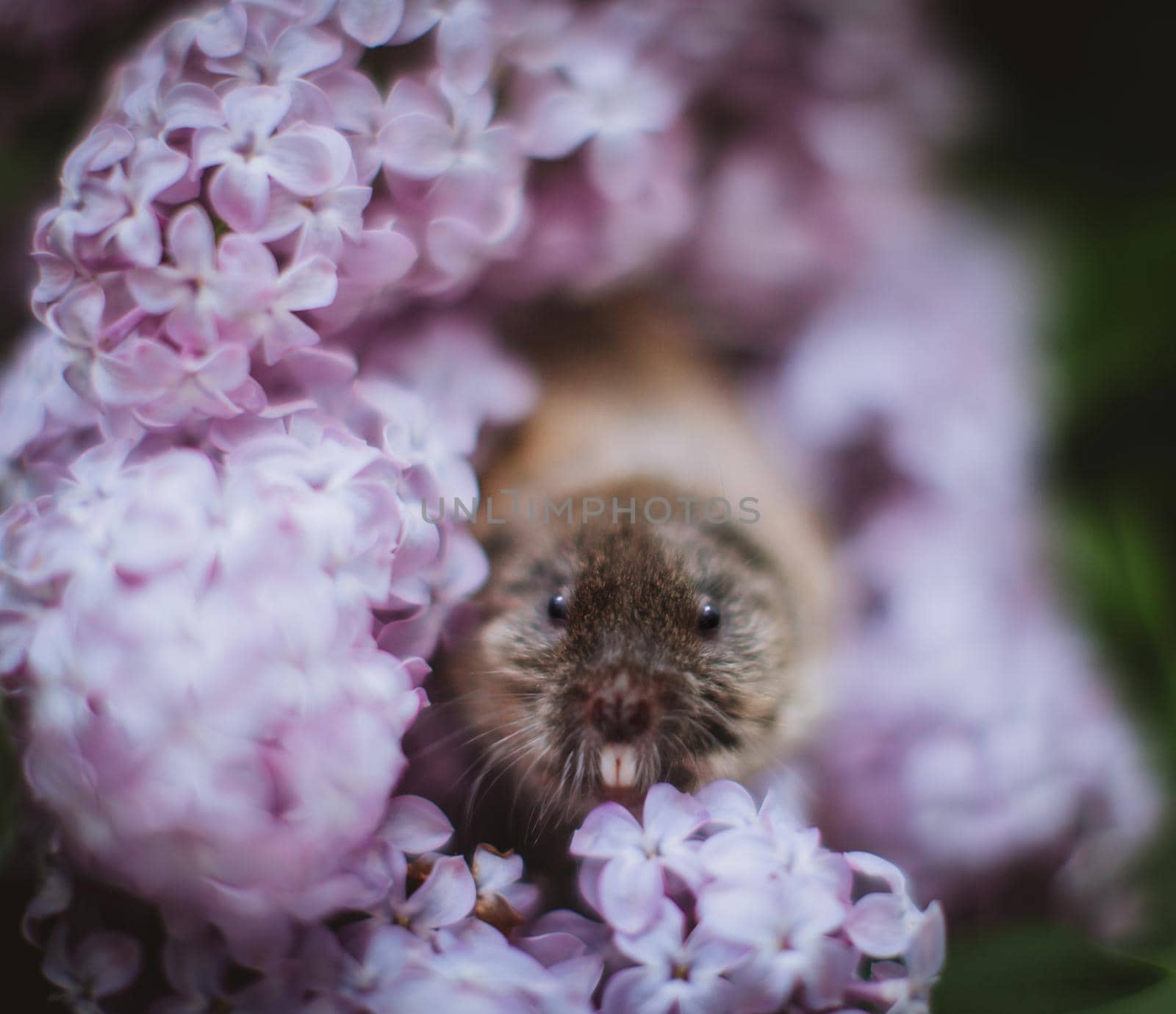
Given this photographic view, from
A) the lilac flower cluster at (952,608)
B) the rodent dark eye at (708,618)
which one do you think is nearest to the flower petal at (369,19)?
the rodent dark eye at (708,618)

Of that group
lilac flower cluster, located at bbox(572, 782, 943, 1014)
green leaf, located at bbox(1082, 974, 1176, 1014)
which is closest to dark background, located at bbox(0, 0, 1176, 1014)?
green leaf, located at bbox(1082, 974, 1176, 1014)

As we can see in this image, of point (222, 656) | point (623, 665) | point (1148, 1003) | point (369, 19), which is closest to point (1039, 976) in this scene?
point (1148, 1003)

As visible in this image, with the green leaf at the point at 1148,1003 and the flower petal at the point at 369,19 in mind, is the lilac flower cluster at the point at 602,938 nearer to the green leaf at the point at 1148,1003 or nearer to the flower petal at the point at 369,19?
the green leaf at the point at 1148,1003

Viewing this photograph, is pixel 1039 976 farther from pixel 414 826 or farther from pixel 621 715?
pixel 414 826

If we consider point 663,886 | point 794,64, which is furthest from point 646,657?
point 794,64

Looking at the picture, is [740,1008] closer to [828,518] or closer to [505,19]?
[828,518]

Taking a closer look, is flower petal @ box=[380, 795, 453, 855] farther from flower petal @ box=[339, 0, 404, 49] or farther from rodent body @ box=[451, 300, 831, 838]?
flower petal @ box=[339, 0, 404, 49]
